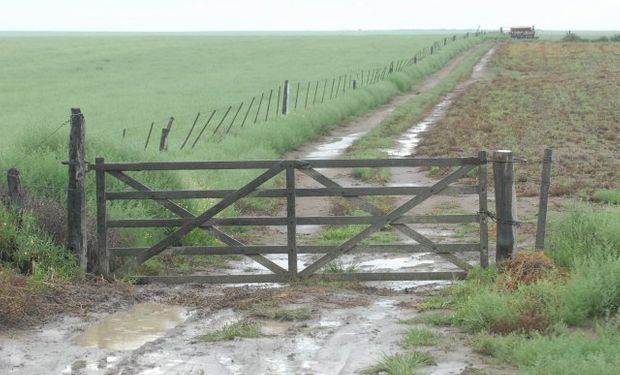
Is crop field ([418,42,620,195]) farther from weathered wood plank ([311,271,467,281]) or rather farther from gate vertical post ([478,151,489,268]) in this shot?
weathered wood plank ([311,271,467,281])

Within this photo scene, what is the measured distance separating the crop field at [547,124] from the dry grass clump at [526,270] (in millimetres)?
8028

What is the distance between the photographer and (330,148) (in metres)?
28.5

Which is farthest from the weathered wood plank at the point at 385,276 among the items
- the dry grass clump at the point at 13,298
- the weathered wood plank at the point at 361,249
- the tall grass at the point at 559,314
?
the dry grass clump at the point at 13,298

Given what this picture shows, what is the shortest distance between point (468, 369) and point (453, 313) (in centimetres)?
182

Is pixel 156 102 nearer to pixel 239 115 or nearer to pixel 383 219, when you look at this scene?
pixel 239 115

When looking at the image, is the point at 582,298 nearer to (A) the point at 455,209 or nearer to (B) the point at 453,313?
(B) the point at 453,313

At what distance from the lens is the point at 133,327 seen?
1015 centimetres

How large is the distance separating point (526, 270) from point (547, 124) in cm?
2273

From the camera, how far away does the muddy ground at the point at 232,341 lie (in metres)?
8.55

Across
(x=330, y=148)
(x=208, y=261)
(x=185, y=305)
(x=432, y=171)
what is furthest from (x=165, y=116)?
(x=185, y=305)

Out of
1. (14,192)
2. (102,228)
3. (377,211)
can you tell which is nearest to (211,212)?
(102,228)

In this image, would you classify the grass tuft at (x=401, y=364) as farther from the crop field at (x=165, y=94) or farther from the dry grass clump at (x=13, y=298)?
the crop field at (x=165, y=94)

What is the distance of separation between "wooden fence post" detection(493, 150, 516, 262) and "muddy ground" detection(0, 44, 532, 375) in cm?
97

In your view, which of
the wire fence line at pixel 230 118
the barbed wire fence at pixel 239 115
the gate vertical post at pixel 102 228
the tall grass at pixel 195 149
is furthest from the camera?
the barbed wire fence at pixel 239 115
